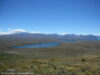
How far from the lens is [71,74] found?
1591 cm

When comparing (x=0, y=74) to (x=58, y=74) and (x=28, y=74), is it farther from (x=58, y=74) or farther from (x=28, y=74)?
(x=58, y=74)

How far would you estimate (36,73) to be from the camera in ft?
53.2

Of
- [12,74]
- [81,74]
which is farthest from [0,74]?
[81,74]

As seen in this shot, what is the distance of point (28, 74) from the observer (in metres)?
15.6

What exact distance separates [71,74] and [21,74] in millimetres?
6201

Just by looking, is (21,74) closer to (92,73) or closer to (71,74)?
(71,74)

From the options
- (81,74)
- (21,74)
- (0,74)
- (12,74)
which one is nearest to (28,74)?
(21,74)

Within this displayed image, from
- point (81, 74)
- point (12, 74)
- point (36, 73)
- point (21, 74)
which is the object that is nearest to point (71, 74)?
point (81, 74)

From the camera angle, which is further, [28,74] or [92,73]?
[92,73]

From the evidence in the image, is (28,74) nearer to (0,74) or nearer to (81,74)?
(0,74)

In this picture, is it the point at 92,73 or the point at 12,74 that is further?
the point at 92,73

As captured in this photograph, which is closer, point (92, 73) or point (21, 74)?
point (21, 74)

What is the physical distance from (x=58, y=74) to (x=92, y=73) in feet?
15.5

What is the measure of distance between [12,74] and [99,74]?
11.1 metres
